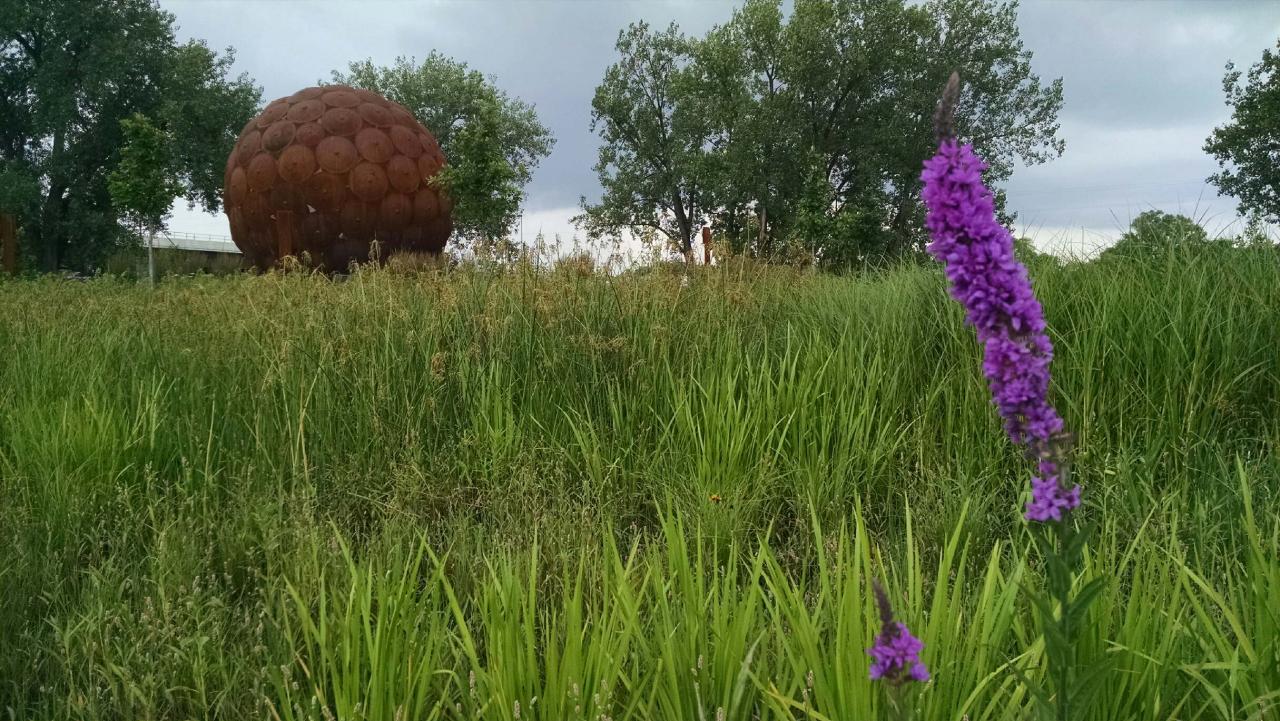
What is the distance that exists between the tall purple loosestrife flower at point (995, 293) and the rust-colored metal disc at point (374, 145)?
14749 mm

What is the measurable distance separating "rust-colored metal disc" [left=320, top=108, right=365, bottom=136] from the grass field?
928 centimetres

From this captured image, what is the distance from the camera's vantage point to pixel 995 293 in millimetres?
1183

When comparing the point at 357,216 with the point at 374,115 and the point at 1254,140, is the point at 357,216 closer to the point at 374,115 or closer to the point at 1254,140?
the point at 374,115

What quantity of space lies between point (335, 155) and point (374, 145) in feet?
2.43

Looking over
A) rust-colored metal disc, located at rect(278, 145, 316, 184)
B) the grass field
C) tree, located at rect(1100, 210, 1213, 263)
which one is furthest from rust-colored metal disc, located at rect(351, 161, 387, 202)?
tree, located at rect(1100, 210, 1213, 263)

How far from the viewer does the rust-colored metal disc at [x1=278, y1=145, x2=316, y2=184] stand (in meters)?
14.2

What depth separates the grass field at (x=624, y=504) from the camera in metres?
2.04

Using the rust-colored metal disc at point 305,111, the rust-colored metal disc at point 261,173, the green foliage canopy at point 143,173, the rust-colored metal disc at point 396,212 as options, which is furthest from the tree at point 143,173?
the rust-colored metal disc at point 396,212

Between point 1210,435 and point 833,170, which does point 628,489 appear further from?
point 833,170

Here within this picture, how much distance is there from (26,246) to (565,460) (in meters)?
31.4

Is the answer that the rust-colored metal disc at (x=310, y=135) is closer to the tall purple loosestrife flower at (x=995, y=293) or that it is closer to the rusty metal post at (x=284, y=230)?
the rusty metal post at (x=284, y=230)

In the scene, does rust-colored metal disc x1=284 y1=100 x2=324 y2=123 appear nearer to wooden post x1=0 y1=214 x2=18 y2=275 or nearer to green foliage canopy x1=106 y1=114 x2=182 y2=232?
green foliage canopy x1=106 y1=114 x2=182 y2=232

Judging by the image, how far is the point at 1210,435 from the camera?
158 inches

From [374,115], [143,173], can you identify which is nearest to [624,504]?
[374,115]
